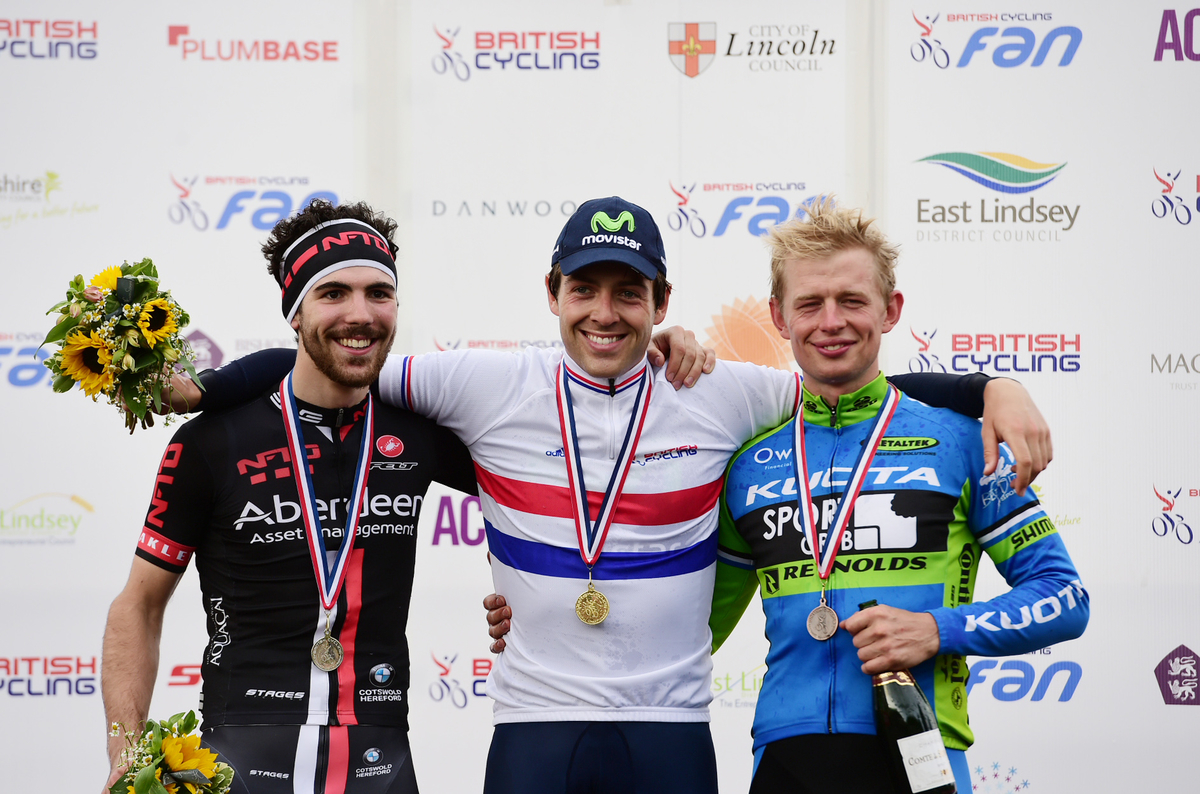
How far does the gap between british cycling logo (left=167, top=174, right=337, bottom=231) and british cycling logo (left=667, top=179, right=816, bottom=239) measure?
1430 mm

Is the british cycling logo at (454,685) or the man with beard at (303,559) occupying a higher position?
the man with beard at (303,559)

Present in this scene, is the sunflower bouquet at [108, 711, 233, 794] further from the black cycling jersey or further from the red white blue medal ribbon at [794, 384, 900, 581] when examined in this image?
the red white blue medal ribbon at [794, 384, 900, 581]

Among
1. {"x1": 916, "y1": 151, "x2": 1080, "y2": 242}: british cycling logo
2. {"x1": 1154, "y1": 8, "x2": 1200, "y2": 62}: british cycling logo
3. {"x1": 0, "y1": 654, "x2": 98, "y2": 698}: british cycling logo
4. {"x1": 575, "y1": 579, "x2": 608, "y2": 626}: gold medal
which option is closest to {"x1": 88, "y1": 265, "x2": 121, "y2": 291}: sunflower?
{"x1": 575, "y1": 579, "x2": 608, "y2": 626}: gold medal

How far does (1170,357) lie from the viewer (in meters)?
3.77

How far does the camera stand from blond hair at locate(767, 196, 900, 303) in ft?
6.29

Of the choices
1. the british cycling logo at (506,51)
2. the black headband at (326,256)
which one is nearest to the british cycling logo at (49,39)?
the british cycling logo at (506,51)

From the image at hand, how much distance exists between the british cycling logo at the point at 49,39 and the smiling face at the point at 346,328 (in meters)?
2.63

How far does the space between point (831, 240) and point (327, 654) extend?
52.2 inches

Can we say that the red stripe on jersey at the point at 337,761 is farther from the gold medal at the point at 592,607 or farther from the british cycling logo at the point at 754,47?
the british cycling logo at the point at 754,47

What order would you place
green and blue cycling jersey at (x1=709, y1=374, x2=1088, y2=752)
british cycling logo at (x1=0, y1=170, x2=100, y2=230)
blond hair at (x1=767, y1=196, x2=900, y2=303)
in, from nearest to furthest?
green and blue cycling jersey at (x1=709, y1=374, x2=1088, y2=752) < blond hair at (x1=767, y1=196, x2=900, y2=303) < british cycling logo at (x1=0, y1=170, x2=100, y2=230)

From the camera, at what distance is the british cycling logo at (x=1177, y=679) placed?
146 inches

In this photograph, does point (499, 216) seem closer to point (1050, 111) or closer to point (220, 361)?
point (220, 361)

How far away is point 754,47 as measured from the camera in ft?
12.4

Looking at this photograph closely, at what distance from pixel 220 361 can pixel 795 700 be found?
9.54 feet
